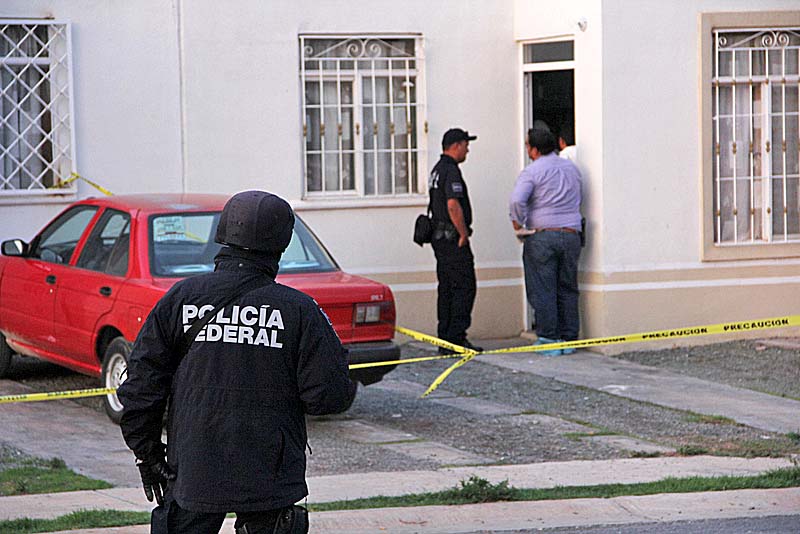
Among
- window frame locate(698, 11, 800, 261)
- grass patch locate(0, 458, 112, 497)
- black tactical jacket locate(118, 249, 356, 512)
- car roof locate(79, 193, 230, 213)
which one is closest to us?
black tactical jacket locate(118, 249, 356, 512)

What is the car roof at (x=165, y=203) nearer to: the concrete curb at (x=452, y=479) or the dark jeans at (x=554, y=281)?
the concrete curb at (x=452, y=479)

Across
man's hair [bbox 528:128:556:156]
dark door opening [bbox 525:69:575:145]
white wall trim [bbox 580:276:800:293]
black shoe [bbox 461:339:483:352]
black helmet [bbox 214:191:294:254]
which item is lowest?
black shoe [bbox 461:339:483:352]

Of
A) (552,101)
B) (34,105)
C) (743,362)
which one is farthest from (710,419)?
(34,105)

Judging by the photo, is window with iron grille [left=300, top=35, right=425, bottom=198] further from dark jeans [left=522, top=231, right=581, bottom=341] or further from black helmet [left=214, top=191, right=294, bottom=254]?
black helmet [left=214, top=191, right=294, bottom=254]

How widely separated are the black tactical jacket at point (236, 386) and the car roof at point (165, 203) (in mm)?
5296

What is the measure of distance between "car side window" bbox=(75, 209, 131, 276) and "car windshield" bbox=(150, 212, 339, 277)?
9.6 inches

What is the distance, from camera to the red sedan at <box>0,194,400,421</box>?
28.9 feet

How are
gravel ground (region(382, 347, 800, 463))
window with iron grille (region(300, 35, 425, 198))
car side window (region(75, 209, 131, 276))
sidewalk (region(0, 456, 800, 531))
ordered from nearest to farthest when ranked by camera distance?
sidewalk (region(0, 456, 800, 531))
gravel ground (region(382, 347, 800, 463))
car side window (region(75, 209, 131, 276))
window with iron grille (region(300, 35, 425, 198))

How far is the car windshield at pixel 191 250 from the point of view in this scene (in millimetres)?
8930

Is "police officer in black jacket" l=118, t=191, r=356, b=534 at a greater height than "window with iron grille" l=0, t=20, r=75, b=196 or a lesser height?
lesser

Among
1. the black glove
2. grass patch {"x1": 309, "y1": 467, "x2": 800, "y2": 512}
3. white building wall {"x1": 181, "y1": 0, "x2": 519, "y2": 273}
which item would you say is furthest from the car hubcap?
the black glove

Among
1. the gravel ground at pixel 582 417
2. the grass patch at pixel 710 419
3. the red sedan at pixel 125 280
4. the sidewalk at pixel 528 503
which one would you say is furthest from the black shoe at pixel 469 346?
the sidewalk at pixel 528 503

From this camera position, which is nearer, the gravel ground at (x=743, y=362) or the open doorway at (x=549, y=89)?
the gravel ground at (x=743, y=362)

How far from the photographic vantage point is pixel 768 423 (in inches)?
359
